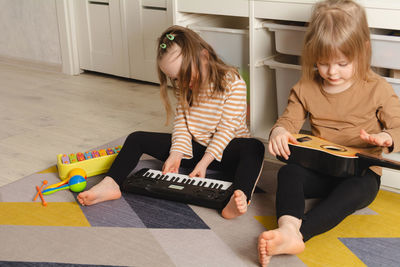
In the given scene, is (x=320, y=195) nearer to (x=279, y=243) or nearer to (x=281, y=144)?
(x=281, y=144)

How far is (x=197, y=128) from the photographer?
146cm

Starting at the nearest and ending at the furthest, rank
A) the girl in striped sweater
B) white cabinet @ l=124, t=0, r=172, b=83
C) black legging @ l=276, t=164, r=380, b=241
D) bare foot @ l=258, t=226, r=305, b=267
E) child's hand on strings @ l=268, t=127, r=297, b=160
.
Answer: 1. bare foot @ l=258, t=226, r=305, b=267
2. black legging @ l=276, t=164, r=380, b=241
3. child's hand on strings @ l=268, t=127, r=297, b=160
4. the girl in striped sweater
5. white cabinet @ l=124, t=0, r=172, b=83

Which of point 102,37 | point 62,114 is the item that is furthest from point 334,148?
point 102,37

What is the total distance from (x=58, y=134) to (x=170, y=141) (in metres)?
0.60

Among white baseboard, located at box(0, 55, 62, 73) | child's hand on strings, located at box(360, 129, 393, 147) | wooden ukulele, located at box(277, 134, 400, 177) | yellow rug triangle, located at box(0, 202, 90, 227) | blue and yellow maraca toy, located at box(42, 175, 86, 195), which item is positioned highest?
child's hand on strings, located at box(360, 129, 393, 147)

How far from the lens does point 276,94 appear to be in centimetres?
163

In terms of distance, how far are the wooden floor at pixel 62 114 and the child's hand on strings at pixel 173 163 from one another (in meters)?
0.43

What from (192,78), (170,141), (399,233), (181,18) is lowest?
(399,233)

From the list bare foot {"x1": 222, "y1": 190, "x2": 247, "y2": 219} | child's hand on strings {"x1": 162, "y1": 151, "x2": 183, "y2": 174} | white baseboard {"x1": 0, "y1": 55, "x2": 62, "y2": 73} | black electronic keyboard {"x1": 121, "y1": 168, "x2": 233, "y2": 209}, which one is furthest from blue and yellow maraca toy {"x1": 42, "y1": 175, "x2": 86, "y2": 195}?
white baseboard {"x1": 0, "y1": 55, "x2": 62, "y2": 73}

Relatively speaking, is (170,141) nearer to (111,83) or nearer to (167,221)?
(167,221)

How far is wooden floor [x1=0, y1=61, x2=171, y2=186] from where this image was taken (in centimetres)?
170

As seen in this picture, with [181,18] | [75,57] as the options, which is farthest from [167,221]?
[75,57]

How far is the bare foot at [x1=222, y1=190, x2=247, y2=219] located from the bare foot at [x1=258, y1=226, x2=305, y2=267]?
0.13 m

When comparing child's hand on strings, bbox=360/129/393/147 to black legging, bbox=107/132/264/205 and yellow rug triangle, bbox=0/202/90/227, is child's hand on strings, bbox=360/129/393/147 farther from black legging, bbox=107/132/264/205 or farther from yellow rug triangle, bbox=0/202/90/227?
yellow rug triangle, bbox=0/202/90/227
